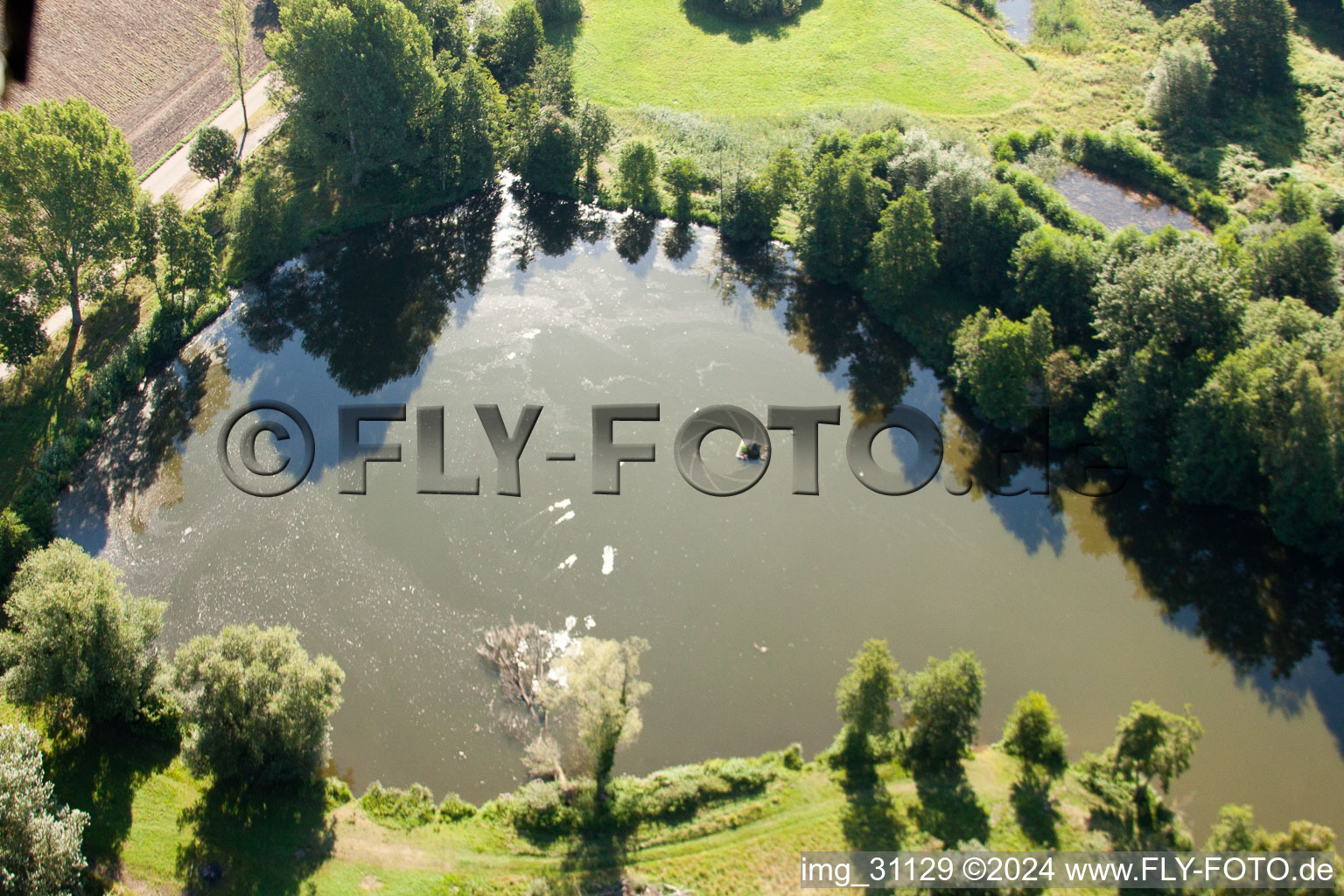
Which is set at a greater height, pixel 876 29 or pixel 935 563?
pixel 876 29

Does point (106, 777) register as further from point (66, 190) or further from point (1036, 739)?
point (1036, 739)

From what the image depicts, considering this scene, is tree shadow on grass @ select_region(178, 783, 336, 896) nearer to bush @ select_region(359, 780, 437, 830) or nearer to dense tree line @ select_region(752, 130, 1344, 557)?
bush @ select_region(359, 780, 437, 830)

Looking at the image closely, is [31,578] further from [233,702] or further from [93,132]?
[93,132]

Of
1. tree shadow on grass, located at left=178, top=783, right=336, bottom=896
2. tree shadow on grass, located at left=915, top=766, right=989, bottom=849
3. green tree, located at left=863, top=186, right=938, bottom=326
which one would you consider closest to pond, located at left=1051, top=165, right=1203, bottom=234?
green tree, located at left=863, top=186, right=938, bottom=326

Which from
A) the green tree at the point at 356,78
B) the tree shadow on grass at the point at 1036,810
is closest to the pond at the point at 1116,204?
the tree shadow on grass at the point at 1036,810

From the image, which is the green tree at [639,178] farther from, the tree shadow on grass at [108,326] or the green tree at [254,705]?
the green tree at [254,705]

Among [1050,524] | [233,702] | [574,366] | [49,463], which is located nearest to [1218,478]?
[1050,524]
